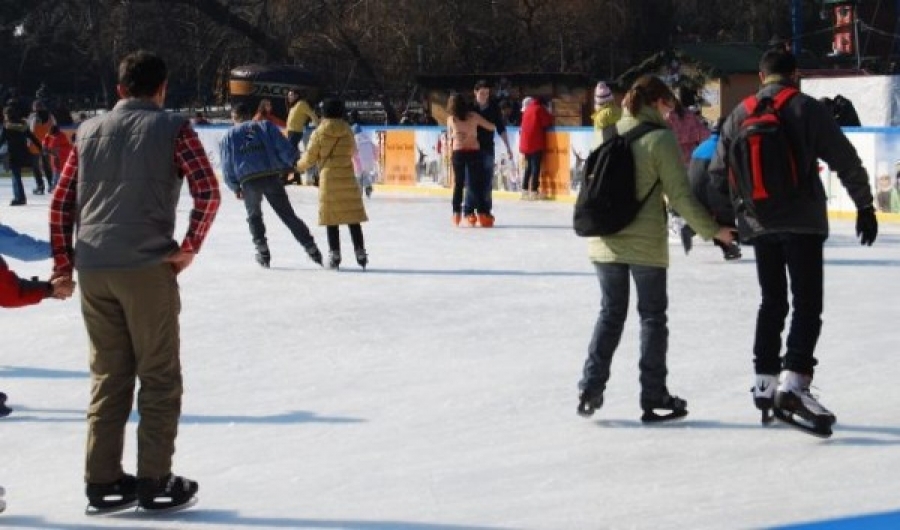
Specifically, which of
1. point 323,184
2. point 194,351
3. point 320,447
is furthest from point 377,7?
point 320,447

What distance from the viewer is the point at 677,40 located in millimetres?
41094

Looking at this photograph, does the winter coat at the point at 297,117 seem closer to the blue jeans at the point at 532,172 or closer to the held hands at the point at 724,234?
the blue jeans at the point at 532,172

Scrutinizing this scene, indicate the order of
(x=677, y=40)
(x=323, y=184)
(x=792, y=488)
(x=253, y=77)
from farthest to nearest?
1. (x=677, y=40)
2. (x=253, y=77)
3. (x=323, y=184)
4. (x=792, y=488)

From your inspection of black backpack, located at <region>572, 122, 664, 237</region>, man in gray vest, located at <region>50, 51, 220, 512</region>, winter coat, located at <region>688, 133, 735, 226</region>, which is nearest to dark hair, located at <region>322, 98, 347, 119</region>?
winter coat, located at <region>688, 133, 735, 226</region>

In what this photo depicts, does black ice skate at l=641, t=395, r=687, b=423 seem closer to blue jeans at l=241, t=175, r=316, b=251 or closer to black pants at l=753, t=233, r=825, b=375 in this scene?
black pants at l=753, t=233, r=825, b=375

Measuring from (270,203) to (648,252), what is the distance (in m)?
6.21

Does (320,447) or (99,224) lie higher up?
(99,224)

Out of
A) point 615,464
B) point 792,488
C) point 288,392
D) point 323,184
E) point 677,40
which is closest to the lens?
point 792,488

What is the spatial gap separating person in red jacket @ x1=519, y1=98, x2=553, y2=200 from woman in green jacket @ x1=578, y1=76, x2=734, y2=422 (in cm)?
1245

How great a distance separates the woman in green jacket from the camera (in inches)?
232

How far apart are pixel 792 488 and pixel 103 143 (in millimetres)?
2309

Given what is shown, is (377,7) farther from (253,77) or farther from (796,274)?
(796,274)

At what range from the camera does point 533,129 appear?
18.6m

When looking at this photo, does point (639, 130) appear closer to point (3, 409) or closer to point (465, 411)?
point (465, 411)
